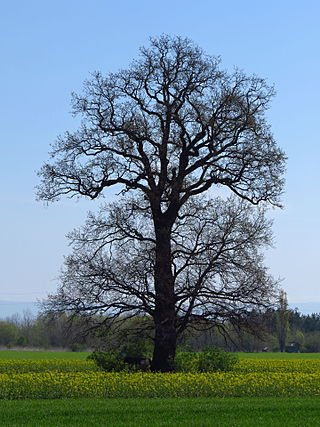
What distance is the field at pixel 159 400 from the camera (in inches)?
922

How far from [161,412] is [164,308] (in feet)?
44.1

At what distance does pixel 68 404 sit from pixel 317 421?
7.15m

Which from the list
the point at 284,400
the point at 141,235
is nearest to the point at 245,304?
the point at 141,235

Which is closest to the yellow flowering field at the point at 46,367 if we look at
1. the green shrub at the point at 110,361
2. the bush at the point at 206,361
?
the green shrub at the point at 110,361

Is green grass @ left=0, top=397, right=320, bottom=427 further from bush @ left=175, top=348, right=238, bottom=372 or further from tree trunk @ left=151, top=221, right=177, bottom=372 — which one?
bush @ left=175, top=348, right=238, bottom=372

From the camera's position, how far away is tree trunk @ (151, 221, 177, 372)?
124 ft

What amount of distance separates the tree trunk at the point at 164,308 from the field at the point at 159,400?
481 cm

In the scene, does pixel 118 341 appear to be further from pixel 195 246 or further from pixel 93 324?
pixel 195 246

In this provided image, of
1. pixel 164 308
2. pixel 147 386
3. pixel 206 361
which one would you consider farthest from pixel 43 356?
pixel 147 386

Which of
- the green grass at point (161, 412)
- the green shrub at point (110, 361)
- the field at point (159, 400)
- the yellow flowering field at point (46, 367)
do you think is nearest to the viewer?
the green grass at point (161, 412)

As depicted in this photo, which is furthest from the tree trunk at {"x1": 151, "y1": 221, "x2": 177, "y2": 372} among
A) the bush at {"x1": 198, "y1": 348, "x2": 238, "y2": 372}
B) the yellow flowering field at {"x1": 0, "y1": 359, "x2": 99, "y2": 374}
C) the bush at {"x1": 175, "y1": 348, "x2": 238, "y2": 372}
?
the yellow flowering field at {"x1": 0, "y1": 359, "x2": 99, "y2": 374}

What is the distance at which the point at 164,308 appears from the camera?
125ft

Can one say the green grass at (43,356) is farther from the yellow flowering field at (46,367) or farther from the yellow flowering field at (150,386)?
the yellow flowering field at (150,386)

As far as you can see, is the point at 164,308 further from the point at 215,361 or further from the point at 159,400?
the point at 159,400
